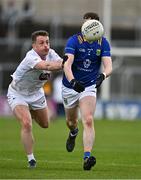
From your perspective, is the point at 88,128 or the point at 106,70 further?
the point at 106,70

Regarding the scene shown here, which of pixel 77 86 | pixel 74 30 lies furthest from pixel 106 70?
pixel 74 30

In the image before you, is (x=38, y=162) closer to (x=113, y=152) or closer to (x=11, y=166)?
(x=11, y=166)

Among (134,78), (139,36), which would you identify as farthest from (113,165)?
(139,36)

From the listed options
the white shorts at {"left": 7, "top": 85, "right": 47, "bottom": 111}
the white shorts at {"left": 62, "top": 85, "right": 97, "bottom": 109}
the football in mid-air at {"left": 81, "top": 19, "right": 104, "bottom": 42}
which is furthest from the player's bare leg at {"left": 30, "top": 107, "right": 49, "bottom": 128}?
the football in mid-air at {"left": 81, "top": 19, "right": 104, "bottom": 42}

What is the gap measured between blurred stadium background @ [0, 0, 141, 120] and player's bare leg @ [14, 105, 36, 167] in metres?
22.8

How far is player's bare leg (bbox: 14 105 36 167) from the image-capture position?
1636 centimetres

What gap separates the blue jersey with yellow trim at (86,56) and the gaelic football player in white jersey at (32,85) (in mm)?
377

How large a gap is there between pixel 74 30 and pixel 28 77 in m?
34.2

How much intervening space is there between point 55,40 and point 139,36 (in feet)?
18.5

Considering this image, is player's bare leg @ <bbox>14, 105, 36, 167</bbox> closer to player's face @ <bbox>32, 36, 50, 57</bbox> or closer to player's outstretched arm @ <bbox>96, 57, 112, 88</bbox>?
player's face @ <bbox>32, 36, 50, 57</bbox>

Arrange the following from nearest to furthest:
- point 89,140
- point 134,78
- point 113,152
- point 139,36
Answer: point 89,140 < point 113,152 < point 134,78 < point 139,36

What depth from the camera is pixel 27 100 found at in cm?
1683

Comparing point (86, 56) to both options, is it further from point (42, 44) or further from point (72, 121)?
point (72, 121)

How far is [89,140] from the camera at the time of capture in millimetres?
15758
